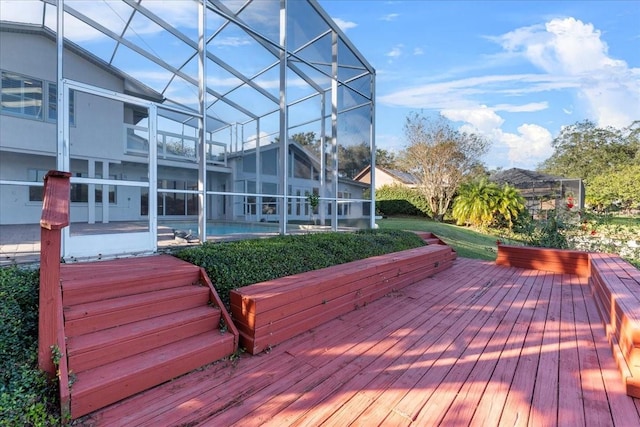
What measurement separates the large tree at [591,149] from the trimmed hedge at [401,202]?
23.2 m

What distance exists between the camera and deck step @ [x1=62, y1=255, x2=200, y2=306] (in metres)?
2.40

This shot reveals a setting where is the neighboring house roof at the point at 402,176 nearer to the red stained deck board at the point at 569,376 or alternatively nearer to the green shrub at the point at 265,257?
the green shrub at the point at 265,257

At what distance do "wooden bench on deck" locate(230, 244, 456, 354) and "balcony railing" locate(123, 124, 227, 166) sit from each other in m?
7.52

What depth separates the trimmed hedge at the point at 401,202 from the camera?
19.1 m

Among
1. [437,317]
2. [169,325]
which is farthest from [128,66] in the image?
[437,317]

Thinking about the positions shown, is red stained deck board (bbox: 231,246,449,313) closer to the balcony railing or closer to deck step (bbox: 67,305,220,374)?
deck step (bbox: 67,305,220,374)

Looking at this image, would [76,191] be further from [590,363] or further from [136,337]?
[590,363]

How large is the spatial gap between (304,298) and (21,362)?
2.08 meters

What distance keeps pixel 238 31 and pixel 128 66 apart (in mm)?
3835

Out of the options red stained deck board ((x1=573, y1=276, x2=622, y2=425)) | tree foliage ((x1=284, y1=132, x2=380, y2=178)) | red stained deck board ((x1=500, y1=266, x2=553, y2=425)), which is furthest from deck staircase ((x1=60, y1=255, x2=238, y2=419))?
tree foliage ((x1=284, y1=132, x2=380, y2=178))

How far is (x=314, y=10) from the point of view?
688 centimetres

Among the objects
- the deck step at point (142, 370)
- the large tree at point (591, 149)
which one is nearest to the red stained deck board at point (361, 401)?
the deck step at point (142, 370)

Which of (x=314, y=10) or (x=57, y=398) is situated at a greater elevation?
(x=314, y=10)

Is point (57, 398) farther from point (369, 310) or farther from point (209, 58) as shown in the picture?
point (209, 58)
